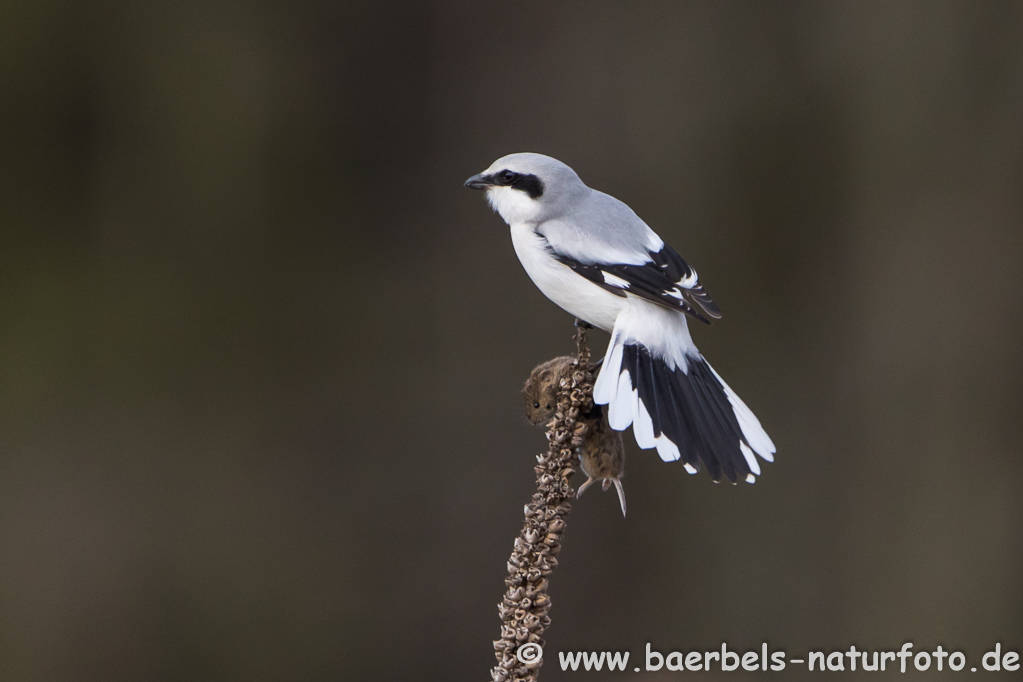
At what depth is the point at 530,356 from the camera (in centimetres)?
207

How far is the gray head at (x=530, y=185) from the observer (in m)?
1.16

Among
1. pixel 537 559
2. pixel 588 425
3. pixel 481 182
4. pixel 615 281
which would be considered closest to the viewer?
pixel 537 559

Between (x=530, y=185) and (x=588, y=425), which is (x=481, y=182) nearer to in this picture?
(x=530, y=185)

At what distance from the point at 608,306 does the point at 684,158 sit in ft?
3.50

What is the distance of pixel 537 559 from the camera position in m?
0.65

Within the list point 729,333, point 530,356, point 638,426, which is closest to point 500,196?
point 638,426

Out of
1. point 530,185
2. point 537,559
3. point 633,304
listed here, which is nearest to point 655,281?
point 633,304

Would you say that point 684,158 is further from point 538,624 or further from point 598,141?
point 538,624

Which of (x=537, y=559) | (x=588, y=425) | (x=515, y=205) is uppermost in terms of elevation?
(x=515, y=205)

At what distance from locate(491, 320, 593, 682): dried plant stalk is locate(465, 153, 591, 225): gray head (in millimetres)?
480

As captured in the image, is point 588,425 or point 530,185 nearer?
point 588,425

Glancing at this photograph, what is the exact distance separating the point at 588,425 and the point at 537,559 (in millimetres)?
231

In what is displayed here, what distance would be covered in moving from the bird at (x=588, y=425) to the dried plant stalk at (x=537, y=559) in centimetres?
9

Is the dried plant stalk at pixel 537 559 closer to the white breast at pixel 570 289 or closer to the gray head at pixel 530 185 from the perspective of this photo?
the white breast at pixel 570 289
